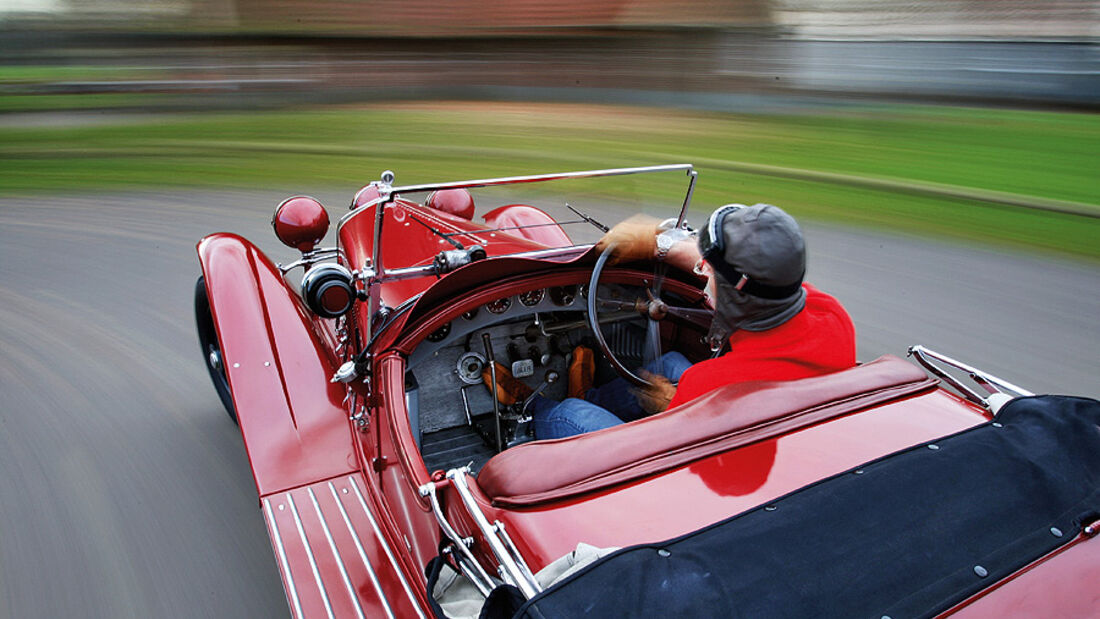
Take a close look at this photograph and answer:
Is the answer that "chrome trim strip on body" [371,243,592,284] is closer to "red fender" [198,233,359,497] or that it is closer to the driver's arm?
the driver's arm

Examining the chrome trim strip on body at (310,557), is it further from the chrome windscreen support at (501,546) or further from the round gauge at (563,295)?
the round gauge at (563,295)

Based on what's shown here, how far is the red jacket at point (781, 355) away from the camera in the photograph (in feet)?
5.55

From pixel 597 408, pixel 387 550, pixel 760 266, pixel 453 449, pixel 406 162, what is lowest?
pixel 387 550

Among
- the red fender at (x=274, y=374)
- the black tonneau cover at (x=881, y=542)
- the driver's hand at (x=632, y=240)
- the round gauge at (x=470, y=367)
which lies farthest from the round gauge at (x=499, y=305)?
the black tonneau cover at (x=881, y=542)

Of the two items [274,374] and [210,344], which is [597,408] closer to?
[274,374]

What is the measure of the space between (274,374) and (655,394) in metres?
1.50

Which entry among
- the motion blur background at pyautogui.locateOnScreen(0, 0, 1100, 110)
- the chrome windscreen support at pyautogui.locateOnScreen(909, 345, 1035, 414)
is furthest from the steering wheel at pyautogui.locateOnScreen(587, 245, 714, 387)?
the motion blur background at pyautogui.locateOnScreen(0, 0, 1100, 110)

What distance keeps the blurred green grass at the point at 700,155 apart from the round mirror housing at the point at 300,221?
15.1 ft

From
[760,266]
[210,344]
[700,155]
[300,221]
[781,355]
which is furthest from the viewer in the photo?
[700,155]

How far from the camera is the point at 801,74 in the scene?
43.0 ft

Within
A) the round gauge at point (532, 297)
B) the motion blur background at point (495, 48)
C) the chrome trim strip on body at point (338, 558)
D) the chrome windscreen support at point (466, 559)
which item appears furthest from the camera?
the motion blur background at point (495, 48)

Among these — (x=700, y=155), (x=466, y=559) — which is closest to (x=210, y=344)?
(x=466, y=559)

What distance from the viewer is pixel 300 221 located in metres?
3.38

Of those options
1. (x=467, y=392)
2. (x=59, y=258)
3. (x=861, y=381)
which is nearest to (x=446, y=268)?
(x=467, y=392)
